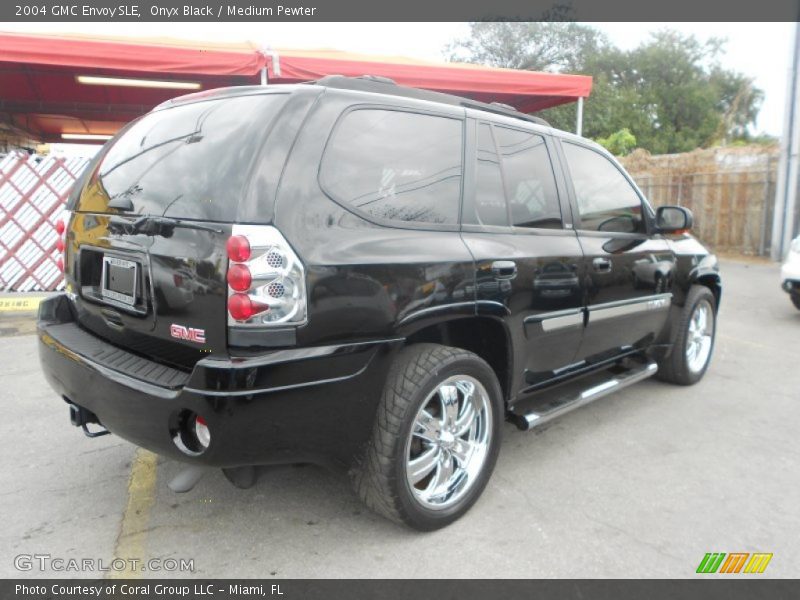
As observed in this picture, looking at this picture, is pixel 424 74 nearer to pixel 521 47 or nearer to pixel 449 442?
pixel 449 442

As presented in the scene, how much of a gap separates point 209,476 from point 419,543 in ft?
3.93

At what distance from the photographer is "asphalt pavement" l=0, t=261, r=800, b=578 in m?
2.43

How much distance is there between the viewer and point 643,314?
393 centimetres

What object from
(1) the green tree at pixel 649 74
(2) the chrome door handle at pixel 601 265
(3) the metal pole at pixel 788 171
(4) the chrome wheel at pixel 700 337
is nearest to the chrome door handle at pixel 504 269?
(2) the chrome door handle at pixel 601 265

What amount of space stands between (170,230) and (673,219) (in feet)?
10.8

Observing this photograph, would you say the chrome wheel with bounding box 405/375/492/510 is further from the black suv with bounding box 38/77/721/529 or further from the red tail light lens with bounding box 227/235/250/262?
the red tail light lens with bounding box 227/235/250/262


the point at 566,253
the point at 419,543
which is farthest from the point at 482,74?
the point at 419,543

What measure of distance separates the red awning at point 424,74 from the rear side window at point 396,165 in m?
5.50

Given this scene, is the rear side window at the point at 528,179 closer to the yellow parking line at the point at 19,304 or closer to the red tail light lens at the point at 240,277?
the red tail light lens at the point at 240,277

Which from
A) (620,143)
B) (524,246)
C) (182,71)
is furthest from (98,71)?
(620,143)

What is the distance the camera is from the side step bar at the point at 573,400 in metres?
3.06

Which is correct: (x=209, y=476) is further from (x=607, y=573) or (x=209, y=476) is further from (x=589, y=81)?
(x=589, y=81)

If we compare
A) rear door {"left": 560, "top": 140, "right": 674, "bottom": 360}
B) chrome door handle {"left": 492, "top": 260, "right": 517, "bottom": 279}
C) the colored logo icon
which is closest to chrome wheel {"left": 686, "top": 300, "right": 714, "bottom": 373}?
rear door {"left": 560, "top": 140, "right": 674, "bottom": 360}

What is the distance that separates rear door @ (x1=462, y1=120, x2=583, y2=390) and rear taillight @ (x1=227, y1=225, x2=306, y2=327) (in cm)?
90
